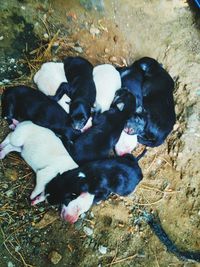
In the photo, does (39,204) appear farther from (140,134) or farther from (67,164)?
(140,134)

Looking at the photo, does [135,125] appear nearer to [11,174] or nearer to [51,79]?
[51,79]

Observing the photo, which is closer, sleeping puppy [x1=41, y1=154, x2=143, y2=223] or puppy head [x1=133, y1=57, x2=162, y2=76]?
sleeping puppy [x1=41, y1=154, x2=143, y2=223]

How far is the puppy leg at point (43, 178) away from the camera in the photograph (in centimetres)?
427

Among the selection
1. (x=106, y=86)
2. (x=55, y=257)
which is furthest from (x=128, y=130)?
(x=55, y=257)

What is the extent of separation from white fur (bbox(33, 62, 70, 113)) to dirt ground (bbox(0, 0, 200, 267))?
27cm

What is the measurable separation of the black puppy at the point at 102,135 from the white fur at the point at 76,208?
0.44 meters

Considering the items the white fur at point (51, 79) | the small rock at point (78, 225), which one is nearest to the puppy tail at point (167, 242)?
the small rock at point (78, 225)

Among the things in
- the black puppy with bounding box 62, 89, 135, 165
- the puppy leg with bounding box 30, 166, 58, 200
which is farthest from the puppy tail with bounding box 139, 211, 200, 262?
the puppy leg with bounding box 30, 166, 58, 200

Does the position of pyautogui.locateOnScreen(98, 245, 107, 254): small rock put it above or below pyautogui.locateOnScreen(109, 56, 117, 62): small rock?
below

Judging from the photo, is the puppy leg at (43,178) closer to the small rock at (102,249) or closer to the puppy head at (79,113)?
the puppy head at (79,113)

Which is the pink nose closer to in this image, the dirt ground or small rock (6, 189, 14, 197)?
the dirt ground

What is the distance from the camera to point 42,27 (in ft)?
17.9

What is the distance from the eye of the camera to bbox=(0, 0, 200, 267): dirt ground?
13.7 ft

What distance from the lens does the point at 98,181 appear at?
13.9 ft
